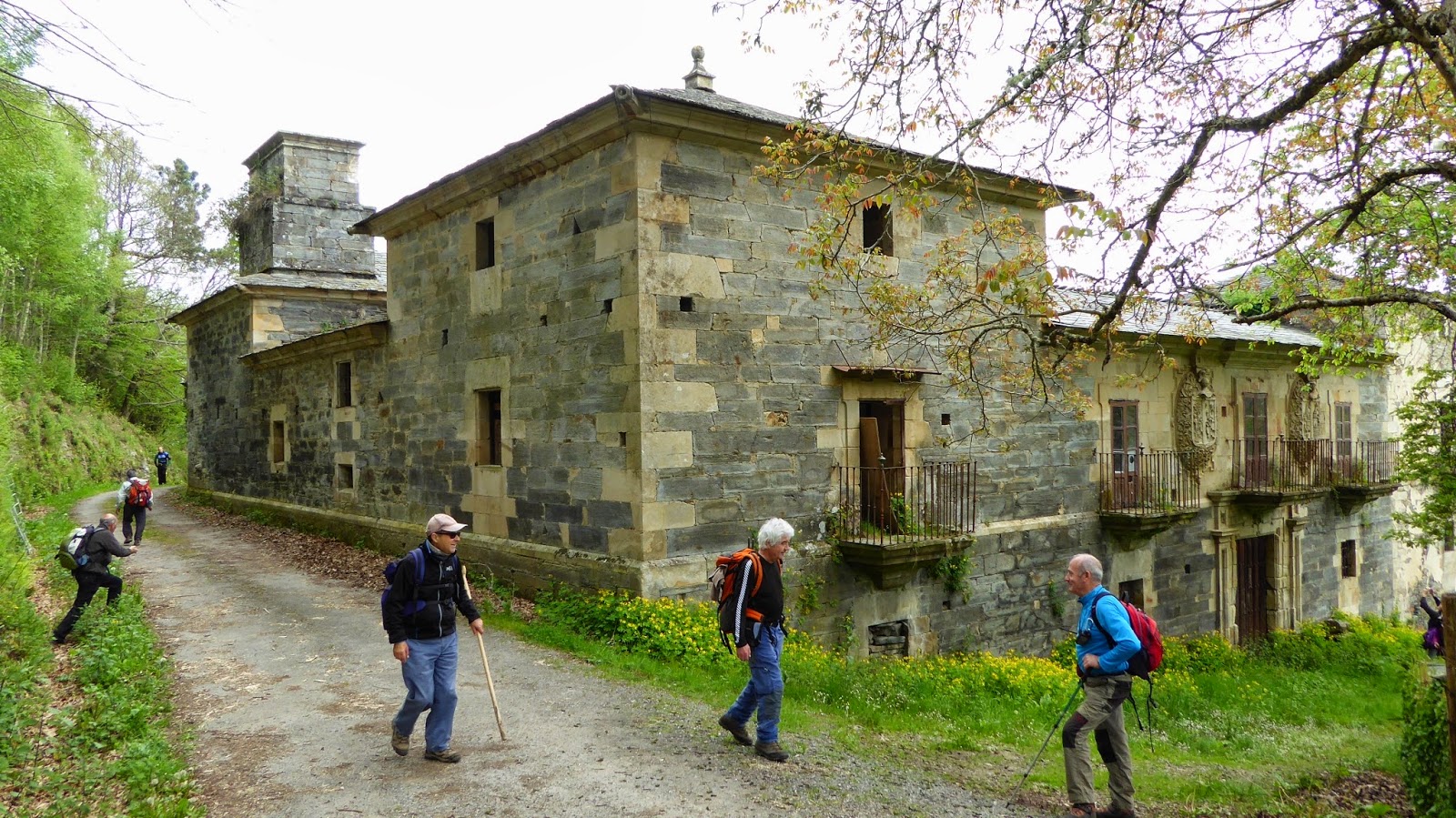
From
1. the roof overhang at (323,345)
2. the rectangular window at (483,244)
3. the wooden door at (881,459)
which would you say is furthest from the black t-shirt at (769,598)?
the roof overhang at (323,345)

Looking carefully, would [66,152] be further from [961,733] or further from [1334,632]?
[1334,632]

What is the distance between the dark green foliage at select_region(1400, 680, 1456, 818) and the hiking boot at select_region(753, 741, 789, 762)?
3791mm

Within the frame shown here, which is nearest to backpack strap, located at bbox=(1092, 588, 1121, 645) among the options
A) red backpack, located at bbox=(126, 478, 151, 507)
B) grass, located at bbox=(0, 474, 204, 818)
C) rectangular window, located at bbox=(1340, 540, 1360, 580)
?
grass, located at bbox=(0, 474, 204, 818)

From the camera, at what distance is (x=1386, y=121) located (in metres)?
7.66

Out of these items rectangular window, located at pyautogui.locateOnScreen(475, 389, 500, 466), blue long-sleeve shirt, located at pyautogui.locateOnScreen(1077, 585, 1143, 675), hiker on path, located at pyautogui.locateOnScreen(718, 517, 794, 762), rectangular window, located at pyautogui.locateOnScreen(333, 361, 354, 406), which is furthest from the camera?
rectangular window, located at pyautogui.locateOnScreen(333, 361, 354, 406)

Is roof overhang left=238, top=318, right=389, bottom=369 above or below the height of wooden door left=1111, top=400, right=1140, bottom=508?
above

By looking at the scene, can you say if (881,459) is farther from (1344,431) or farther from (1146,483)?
(1344,431)

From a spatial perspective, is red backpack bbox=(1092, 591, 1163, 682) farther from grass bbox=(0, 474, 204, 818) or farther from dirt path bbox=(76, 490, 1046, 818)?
grass bbox=(0, 474, 204, 818)

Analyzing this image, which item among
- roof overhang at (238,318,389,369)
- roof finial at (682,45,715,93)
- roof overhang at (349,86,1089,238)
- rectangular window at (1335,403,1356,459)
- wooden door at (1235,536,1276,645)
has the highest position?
roof finial at (682,45,715,93)

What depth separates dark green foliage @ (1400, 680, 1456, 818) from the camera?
16.9 ft

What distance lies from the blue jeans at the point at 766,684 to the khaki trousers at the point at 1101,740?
5.84ft

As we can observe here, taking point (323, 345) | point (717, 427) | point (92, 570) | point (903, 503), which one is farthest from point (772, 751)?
point (323, 345)

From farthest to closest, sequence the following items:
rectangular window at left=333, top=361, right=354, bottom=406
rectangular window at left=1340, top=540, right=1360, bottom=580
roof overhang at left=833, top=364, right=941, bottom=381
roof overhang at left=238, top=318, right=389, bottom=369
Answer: rectangular window at left=1340, top=540, right=1360, bottom=580
rectangular window at left=333, top=361, right=354, bottom=406
roof overhang at left=238, top=318, right=389, bottom=369
roof overhang at left=833, top=364, right=941, bottom=381

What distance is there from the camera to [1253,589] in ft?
56.4
